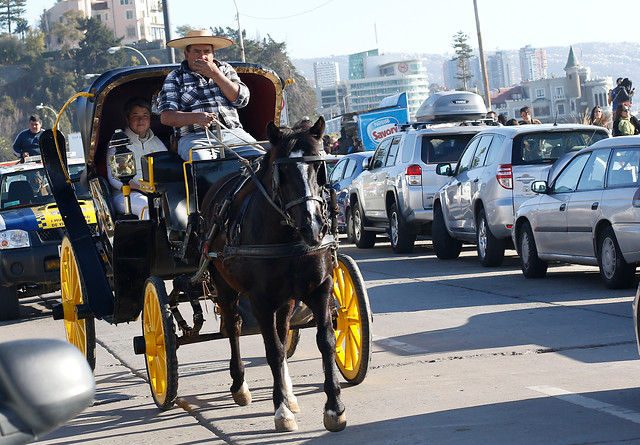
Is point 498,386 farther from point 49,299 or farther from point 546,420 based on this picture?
point 49,299

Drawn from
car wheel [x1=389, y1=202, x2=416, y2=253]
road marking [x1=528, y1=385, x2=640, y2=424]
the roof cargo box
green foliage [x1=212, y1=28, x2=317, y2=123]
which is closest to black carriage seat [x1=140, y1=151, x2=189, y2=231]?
road marking [x1=528, y1=385, x2=640, y2=424]

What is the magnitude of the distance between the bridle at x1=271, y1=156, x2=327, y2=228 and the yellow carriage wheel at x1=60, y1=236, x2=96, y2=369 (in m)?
2.83

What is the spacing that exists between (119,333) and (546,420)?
6.06 m

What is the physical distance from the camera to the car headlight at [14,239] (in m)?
12.5

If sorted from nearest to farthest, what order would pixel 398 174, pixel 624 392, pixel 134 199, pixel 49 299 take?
pixel 624 392 → pixel 134 199 → pixel 49 299 → pixel 398 174

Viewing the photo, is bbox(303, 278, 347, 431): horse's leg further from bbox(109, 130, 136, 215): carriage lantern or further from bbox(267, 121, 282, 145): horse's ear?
bbox(109, 130, 136, 215): carriage lantern

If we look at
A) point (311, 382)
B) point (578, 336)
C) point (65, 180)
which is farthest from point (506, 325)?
point (65, 180)

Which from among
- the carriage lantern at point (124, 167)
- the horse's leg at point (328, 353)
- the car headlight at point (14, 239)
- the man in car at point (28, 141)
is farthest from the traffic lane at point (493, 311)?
the man in car at point (28, 141)

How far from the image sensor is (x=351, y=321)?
7105 millimetres

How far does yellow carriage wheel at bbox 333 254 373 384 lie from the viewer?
6750 millimetres

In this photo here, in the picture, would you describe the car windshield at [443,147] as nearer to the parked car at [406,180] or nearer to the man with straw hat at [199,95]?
the parked car at [406,180]

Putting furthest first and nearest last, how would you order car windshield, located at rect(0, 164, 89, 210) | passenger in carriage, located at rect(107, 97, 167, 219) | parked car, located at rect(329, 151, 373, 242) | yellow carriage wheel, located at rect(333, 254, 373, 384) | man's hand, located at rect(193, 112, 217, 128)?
parked car, located at rect(329, 151, 373, 242)
car windshield, located at rect(0, 164, 89, 210)
passenger in carriage, located at rect(107, 97, 167, 219)
man's hand, located at rect(193, 112, 217, 128)
yellow carriage wheel, located at rect(333, 254, 373, 384)

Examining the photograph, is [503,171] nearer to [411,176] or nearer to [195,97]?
[411,176]

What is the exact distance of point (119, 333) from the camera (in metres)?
10.7
